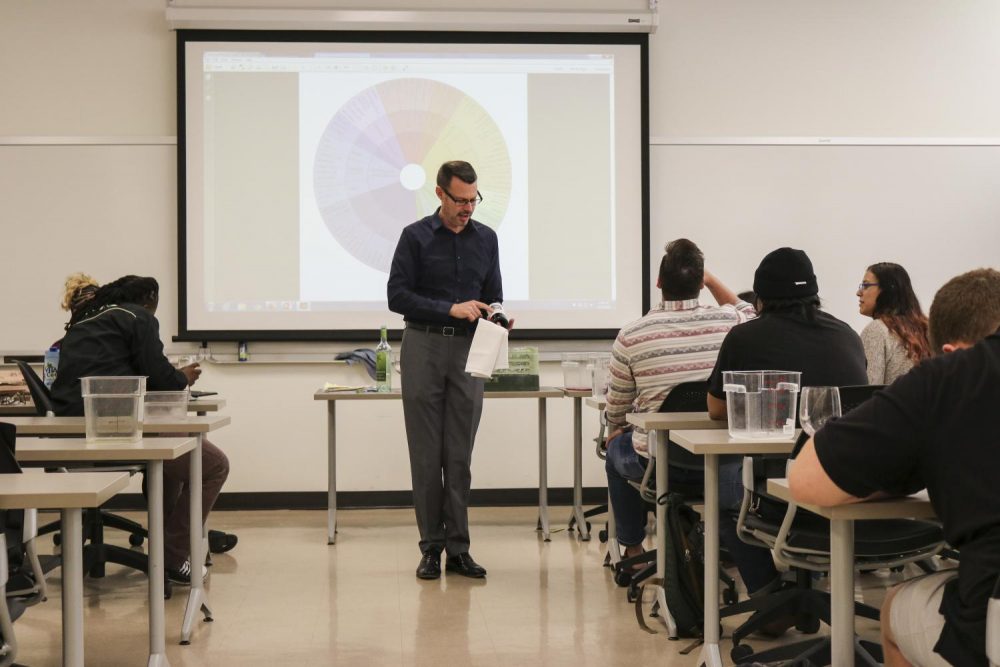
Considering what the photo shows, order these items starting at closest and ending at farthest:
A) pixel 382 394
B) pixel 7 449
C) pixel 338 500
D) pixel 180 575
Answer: pixel 7 449 < pixel 180 575 < pixel 382 394 < pixel 338 500

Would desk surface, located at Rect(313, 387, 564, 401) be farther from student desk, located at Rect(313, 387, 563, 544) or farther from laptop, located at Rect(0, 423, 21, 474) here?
laptop, located at Rect(0, 423, 21, 474)

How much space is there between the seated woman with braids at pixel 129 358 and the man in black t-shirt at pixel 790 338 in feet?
6.60

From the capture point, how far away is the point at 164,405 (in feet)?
10.6

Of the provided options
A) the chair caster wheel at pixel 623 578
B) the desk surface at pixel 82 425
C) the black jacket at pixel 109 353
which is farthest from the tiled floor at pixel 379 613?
the black jacket at pixel 109 353

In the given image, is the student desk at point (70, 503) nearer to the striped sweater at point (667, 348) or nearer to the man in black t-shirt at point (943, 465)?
the man in black t-shirt at point (943, 465)

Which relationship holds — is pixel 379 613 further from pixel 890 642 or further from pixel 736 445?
pixel 890 642

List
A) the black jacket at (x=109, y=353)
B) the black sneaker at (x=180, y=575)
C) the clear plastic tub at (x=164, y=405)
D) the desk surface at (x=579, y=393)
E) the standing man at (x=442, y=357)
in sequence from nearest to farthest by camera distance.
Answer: the clear plastic tub at (x=164, y=405) → the black jacket at (x=109, y=353) → the black sneaker at (x=180, y=575) → the standing man at (x=442, y=357) → the desk surface at (x=579, y=393)

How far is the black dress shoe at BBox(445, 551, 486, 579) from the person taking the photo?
3.97 m

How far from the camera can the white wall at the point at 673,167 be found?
5562mm

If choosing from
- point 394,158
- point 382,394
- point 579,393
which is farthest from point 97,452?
point 394,158

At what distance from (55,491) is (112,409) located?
0.78 m

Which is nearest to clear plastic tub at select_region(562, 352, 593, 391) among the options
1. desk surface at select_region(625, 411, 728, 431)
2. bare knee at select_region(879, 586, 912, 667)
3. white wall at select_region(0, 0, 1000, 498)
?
white wall at select_region(0, 0, 1000, 498)

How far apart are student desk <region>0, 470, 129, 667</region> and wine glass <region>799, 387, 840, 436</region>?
4.85ft

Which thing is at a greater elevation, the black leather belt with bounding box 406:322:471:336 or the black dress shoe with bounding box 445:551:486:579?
the black leather belt with bounding box 406:322:471:336
